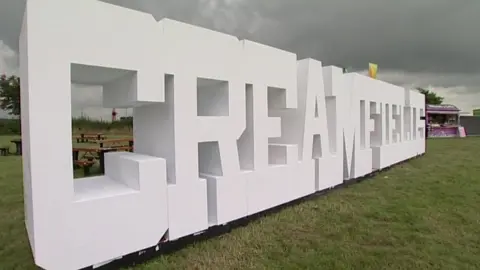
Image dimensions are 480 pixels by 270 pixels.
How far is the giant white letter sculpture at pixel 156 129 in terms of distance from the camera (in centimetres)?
254

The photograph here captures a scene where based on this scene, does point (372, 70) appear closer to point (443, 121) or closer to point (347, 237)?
point (347, 237)

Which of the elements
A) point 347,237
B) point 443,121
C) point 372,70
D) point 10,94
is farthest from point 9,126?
point 443,121

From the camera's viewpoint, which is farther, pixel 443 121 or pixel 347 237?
pixel 443 121

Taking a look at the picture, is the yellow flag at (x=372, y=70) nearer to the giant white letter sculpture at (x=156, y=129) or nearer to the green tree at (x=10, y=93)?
the giant white letter sculpture at (x=156, y=129)

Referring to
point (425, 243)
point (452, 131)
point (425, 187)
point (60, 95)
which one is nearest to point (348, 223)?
point (425, 243)

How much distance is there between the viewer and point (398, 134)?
958 centimetres

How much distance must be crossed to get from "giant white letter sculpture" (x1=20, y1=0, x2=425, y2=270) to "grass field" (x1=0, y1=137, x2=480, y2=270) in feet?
1.03

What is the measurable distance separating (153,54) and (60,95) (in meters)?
0.90

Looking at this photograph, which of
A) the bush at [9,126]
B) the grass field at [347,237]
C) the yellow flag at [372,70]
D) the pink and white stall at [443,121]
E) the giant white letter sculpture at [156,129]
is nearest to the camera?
the giant white letter sculpture at [156,129]

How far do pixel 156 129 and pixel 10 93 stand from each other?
1225 inches

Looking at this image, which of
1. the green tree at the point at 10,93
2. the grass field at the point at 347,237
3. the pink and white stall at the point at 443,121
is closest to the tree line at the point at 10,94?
the green tree at the point at 10,93

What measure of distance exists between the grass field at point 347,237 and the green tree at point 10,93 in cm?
2728

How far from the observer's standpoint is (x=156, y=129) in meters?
3.61

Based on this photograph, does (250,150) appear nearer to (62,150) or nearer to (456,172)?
(62,150)
